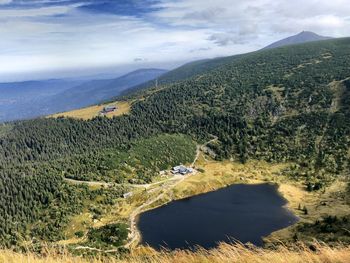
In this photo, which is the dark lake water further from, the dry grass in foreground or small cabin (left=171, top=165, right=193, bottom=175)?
the dry grass in foreground

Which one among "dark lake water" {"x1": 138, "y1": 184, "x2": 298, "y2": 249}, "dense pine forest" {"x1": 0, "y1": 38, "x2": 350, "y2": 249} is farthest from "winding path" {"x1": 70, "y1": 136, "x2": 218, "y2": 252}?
"dense pine forest" {"x1": 0, "y1": 38, "x2": 350, "y2": 249}

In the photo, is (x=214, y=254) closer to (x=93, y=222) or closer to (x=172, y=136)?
(x=93, y=222)

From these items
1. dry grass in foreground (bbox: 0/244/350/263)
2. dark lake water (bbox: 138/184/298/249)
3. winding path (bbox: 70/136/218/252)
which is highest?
dry grass in foreground (bbox: 0/244/350/263)

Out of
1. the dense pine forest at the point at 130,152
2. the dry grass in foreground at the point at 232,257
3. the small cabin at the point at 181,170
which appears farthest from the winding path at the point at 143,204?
the dry grass in foreground at the point at 232,257

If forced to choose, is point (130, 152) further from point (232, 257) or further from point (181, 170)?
point (232, 257)

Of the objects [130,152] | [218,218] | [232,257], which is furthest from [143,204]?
[232,257]

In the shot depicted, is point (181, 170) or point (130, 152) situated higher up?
point (130, 152)

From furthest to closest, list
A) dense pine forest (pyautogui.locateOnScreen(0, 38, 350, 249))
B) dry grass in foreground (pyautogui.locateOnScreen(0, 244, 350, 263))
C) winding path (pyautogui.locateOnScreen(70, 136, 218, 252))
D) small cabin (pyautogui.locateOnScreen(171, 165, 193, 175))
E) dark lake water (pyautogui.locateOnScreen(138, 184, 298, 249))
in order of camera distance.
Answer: small cabin (pyautogui.locateOnScreen(171, 165, 193, 175)), dense pine forest (pyautogui.locateOnScreen(0, 38, 350, 249)), winding path (pyautogui.locateOnScreen(70, 136, 218, 252)), dark lake water (pyautogui.locateOnScreen(138, 184, 298, 249)), dry grass in foreground (pyautogui.locateOnScreen(0, 244, 350, 263))

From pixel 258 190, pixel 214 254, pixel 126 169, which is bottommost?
pixel 258 190

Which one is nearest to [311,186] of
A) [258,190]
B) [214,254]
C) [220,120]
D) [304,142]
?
[258,190]
